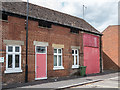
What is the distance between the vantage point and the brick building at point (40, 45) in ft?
34.6

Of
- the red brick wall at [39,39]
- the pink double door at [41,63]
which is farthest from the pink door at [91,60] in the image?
the pink double door at [41,63]

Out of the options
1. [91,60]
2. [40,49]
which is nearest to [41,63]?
[40,49]

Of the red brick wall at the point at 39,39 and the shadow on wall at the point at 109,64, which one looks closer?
the red brick wall at the point at 39,39

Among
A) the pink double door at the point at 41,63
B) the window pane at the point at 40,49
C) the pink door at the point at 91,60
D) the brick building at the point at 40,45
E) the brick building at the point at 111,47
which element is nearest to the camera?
the brick building at the point at 40,45

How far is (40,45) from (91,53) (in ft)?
27.2

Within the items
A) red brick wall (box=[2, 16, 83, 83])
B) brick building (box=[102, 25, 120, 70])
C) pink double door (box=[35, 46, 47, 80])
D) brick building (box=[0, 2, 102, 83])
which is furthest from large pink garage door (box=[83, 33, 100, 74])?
brick building (box=[102, 25, 120, 70])

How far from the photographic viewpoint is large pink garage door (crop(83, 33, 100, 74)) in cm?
1723

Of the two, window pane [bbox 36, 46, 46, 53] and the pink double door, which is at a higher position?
window pane [bbox 36, 46, 46, 53]

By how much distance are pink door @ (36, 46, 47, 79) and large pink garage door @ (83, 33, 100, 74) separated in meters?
6.26

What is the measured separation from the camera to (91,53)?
18156 mm

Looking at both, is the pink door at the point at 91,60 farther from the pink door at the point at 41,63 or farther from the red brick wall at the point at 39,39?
the pink door at the point at 41,63

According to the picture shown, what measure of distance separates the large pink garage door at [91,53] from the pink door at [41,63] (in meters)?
6.26

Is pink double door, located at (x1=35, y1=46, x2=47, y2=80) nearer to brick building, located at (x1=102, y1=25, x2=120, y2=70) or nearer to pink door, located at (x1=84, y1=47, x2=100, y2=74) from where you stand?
pink door, located at (x1=84, y1=47, x2=100, y2=74)

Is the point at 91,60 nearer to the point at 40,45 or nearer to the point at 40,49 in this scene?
the point at 40,49
